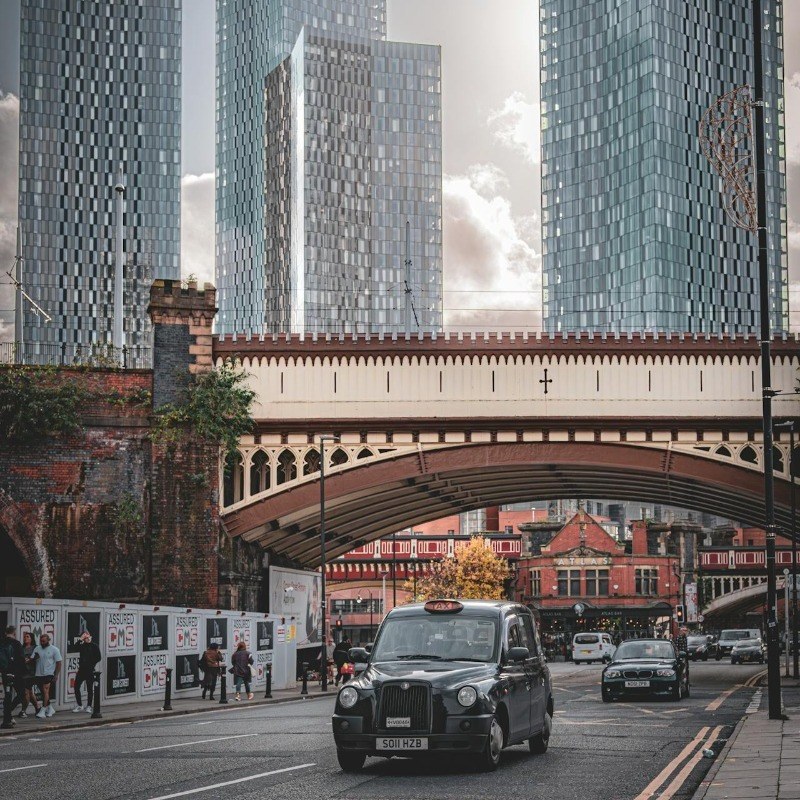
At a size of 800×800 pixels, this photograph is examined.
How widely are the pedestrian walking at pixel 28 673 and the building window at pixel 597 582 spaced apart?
280ft

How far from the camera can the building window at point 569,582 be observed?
361 feet

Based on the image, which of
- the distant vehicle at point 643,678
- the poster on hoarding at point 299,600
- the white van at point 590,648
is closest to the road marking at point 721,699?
the distant vehicle at point 643,678

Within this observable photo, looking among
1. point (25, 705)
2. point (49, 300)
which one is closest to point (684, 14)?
Result: point (49, 300)

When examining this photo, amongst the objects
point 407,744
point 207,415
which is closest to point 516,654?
point 407,744

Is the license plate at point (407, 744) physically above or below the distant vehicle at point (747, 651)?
above

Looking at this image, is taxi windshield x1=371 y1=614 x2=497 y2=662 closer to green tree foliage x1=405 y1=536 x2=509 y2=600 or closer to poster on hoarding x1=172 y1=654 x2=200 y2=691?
poster on hoarding x1=172 y1=654 x2=200 y2=691

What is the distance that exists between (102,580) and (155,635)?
494 cm

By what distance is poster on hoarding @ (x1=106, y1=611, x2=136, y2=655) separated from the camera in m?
31.2

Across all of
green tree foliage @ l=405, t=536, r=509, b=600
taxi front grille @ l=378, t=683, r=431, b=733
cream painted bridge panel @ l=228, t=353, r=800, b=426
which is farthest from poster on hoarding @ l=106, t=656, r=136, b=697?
green tree foliage @ l=405, t=536, r=509, b=600

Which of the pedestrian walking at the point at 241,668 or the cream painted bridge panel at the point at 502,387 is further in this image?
the cream painted bridge panel at the point at 502,387

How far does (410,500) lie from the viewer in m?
48.7

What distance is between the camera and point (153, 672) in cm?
3416

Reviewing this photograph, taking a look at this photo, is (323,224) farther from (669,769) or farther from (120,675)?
(669,769)

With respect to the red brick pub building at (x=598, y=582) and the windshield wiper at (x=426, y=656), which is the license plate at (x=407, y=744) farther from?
the red brick pub building at (x=598, y=582)
